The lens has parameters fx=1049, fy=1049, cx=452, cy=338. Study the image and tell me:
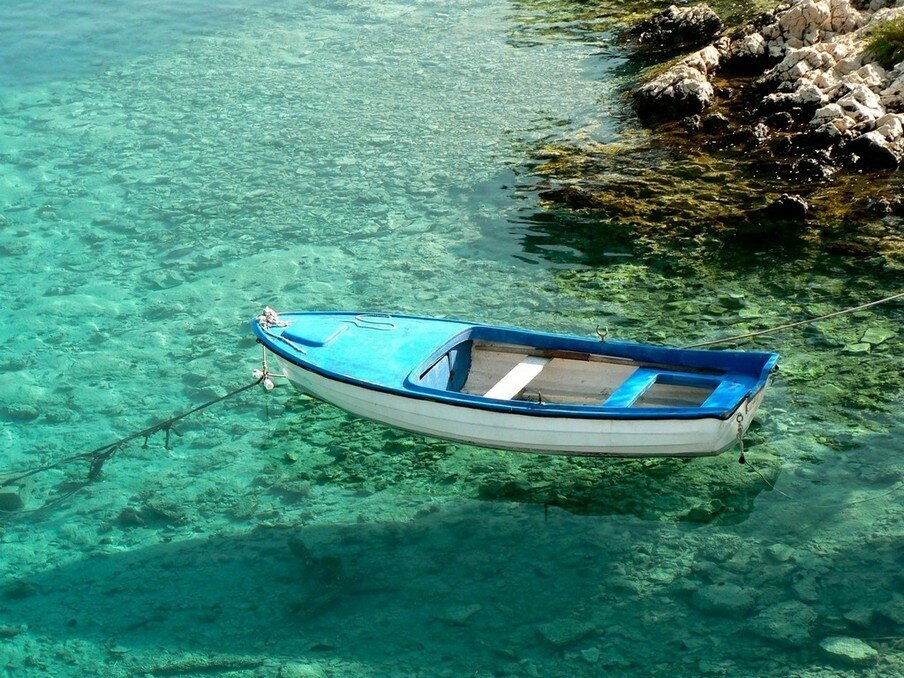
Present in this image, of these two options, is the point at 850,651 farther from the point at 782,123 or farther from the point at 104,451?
the point at 782,123

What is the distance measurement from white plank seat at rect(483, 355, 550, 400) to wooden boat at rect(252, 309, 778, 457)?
0.01 metres

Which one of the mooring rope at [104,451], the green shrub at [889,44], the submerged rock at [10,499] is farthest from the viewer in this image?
the green shrub at [889,44]

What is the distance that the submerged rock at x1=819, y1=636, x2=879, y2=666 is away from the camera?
27.1ft

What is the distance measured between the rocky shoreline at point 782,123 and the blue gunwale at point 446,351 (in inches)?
198

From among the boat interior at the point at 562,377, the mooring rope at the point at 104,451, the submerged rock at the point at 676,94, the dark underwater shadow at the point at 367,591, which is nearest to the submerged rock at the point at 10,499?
the mooring rope at the point at 104,451

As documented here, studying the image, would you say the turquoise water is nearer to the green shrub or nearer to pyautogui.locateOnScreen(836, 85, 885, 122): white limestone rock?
pyautogui.locateOnScreen(836, 85, 885, 122): white limestone rock

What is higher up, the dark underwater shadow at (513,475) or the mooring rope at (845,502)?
the mooring rope at (845,502)

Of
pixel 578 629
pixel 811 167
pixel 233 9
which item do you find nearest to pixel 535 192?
pixel 811 167

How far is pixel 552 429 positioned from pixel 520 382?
84cm

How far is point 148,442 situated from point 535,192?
773 cm

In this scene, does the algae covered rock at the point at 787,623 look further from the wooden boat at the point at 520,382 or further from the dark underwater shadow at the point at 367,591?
the wooden boat at the point at 520,382

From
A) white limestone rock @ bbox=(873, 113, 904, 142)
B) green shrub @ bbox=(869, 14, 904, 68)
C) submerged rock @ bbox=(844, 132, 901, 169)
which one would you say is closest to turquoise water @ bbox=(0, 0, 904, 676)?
submerged rock @ bbox=(844, 132, 901, 169)

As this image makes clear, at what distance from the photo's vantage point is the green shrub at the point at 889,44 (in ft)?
57.3

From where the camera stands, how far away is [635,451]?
10.1 metres
